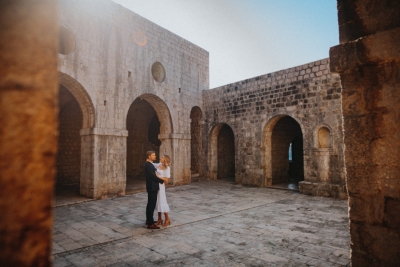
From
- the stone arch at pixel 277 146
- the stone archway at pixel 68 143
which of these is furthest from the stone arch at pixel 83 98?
the stone arch at pixel 277 146

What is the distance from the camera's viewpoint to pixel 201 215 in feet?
20.1

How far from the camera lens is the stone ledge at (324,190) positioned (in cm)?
799

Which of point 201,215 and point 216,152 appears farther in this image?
point 216,152

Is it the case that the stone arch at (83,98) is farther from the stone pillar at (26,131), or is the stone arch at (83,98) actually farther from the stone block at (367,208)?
the stone pillar at (26,131)

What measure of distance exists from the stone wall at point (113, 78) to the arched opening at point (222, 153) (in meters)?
1.93

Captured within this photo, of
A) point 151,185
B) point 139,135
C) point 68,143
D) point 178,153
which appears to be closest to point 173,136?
point 178,153

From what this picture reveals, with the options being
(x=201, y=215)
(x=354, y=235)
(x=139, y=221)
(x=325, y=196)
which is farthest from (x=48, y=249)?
(x=325, y=196)

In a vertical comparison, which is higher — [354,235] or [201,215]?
[354,235]

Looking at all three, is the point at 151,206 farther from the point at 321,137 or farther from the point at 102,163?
the point at 321,137

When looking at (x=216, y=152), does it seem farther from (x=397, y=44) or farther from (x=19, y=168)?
(x=19, y=168)

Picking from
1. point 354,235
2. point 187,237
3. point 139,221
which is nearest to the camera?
point 354,235

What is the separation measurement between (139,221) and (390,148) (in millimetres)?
5031

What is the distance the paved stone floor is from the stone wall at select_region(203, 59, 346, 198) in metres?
1.46

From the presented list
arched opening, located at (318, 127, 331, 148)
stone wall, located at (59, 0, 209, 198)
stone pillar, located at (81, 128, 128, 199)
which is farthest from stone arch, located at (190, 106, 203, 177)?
arched opening, located at (318, 127, 331, 148)
